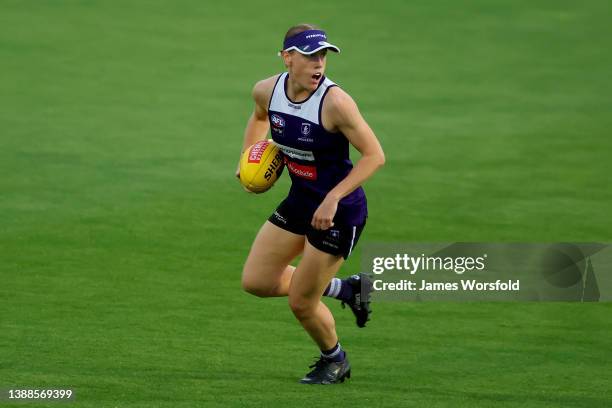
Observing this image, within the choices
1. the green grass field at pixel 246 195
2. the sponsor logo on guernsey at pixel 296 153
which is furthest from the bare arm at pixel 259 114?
the green grass field at pixel 246 195

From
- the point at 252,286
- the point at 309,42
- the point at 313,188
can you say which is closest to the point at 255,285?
the point at 252,286

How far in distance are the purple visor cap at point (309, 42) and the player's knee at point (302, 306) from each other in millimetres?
1724

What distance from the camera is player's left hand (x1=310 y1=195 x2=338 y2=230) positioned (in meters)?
9.29

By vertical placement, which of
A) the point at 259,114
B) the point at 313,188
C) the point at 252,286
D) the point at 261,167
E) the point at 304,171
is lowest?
the point at 252,286

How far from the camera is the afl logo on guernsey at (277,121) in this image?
31.9ft

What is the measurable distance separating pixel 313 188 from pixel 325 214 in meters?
0.52

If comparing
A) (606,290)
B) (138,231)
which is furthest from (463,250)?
(138,231)

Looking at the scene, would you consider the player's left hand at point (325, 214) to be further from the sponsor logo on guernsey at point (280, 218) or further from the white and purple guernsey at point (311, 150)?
the sponsor logo on guernsey at point (280, 218)

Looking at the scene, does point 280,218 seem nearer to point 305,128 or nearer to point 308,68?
point 305,128

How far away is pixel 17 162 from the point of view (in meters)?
17.2

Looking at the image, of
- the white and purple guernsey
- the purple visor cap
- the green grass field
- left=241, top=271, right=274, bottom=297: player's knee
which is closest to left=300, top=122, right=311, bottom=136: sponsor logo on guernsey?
the white and purple guernsey

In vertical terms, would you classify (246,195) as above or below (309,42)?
above

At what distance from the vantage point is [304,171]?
9.81 m

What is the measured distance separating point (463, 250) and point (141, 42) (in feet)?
34.7
